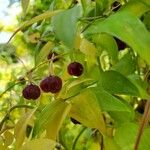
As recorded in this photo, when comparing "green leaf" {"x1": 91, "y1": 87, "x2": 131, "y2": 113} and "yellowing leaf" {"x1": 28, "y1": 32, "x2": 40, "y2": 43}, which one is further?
"yellowing leaf" {"x1": 28, "y1": 32, "x2": 40, "y2": 43}

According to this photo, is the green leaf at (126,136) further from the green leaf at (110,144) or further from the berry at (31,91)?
the berry at (31,91)

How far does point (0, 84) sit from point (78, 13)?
0.92 metres

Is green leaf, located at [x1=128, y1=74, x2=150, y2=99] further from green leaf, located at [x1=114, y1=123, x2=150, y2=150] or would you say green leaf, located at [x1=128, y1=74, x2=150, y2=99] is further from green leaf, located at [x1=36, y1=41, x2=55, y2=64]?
green leaf, located at [x1=36, y1=41, x2=55, y2=64]

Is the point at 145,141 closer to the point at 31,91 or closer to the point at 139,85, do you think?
the point at 139,85

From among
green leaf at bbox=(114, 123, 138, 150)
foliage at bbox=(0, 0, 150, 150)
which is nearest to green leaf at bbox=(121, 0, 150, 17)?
foliage at bbox=(0, 0, 150, 150)

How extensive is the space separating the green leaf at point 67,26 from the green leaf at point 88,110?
0.28 ft

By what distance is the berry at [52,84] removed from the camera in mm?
569

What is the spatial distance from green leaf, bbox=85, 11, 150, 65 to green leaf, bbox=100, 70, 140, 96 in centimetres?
7

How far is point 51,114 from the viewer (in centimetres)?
47

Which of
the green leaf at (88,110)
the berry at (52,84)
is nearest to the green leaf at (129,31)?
the green leaf at (88,110)

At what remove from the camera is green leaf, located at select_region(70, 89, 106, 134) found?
46 centimetres

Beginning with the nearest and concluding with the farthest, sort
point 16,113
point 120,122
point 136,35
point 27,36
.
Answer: point 136,35 < point 120,122 < point 27,36 < point 16,113

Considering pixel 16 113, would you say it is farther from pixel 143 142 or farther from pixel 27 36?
pixel 143 142

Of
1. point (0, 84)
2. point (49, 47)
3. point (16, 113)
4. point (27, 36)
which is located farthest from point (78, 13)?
point (0, 84)
